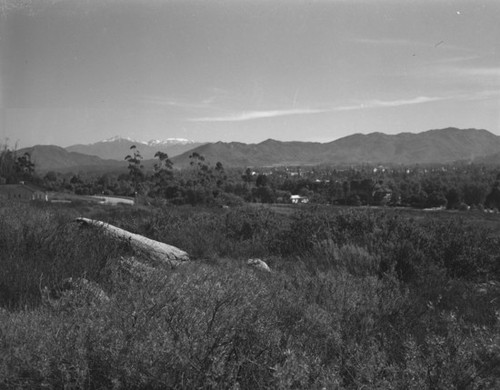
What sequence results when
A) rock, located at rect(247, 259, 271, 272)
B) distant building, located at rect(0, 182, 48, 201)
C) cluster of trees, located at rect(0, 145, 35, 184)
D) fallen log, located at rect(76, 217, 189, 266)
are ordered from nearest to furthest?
1. rock, located at rect(247, 259, 271, 272)
2. fallen log, located at rect(76, 217, 189, 266)
3. distant building, located at rect(0, 182, 48, 201)
4. cluster of trees, located at rect(0, 145, 35, 184)

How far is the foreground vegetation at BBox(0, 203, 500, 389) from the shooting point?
93.7 inches

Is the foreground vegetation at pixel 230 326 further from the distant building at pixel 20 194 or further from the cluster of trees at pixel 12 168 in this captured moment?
the cluster of trees at pixel 12 168

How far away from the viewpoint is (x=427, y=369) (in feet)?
8.50

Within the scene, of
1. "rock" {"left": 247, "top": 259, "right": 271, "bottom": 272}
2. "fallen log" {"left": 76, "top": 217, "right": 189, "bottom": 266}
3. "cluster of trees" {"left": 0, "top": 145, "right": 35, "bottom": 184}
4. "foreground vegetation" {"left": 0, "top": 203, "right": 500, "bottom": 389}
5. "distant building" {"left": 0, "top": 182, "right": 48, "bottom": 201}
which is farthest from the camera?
"cluster of trees" {"left": 0, "top": 145, "right": 35, "bottom": 184}

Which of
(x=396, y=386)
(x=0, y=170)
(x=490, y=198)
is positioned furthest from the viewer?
(x=490, y=198)

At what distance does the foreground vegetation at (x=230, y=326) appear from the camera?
2381 millimetres

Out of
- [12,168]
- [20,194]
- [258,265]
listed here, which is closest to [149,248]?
[258,265]

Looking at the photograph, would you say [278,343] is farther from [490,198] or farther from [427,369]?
[490,198]

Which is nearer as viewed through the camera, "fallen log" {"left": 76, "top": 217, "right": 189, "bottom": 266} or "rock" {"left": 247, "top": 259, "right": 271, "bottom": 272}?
"rock" {"left": 247, "top": 259, "right": 271, "bottom": 272}

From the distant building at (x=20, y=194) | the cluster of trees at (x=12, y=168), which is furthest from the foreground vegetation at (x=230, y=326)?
the cluster of trees at (x=12, y=168)

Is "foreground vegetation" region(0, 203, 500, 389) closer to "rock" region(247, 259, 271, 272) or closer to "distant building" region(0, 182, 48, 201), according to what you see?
"rock" region(247, 259, 271, 272)

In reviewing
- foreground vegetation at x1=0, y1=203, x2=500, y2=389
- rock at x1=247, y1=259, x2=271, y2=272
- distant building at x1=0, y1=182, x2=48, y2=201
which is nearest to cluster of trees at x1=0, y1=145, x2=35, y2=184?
distant building at x1=0, y1=182, x2=48, y2=201

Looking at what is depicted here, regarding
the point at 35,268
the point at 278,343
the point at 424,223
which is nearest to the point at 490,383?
the point at 278,343

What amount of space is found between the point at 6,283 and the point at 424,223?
25.7 ft
